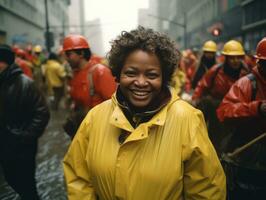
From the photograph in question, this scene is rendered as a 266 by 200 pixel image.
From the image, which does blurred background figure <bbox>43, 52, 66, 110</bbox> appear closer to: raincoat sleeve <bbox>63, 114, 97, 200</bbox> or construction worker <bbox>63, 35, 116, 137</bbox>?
construction worker <bbox>63, 35, 116, 137</bbox>

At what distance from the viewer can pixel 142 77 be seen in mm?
2531

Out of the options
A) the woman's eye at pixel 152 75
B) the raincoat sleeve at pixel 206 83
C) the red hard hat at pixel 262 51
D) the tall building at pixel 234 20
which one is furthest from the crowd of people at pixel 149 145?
the tall building at pixel 234 20

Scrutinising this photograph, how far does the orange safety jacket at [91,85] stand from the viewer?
479cm

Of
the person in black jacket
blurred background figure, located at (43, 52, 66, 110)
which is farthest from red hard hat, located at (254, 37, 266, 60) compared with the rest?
blurred background figure, located at (43, 52, 66, 110)

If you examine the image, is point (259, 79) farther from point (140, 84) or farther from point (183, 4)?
point (183, 4)

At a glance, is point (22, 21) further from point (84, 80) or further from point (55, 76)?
point (84, 80)

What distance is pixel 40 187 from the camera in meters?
6.30

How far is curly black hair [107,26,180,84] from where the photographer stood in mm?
2512

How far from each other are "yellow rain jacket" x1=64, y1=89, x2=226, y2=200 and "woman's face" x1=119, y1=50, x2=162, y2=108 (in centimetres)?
12

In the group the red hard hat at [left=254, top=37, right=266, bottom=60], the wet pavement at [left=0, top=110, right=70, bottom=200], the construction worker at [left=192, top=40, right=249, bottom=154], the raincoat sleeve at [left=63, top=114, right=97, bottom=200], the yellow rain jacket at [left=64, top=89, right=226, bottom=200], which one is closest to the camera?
the yellow rain jacket at [left=64, top=89, right=226, bottom=200]

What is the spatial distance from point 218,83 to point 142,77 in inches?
162

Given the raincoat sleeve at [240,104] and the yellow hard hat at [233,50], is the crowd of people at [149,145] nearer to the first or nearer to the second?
the raincoat sleeve at [240,104]

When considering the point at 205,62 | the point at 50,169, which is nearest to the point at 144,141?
the point at 50,169

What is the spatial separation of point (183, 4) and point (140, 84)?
78.8 meters
